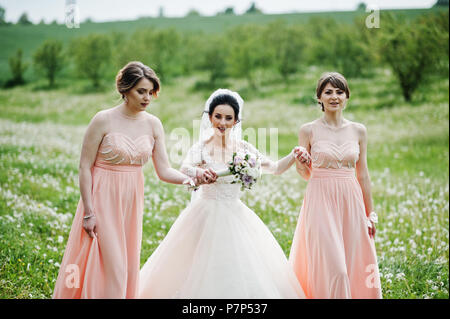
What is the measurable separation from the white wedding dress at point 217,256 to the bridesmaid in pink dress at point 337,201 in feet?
1.93

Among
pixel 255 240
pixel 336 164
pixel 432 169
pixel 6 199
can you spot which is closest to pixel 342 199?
pixel 336 164

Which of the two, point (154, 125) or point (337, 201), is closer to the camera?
point (154, 125)

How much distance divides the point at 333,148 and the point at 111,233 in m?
3.19

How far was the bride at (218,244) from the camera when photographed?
18.5ft

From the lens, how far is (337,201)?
5984 millimetres

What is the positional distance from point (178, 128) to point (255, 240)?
1769 centimetres

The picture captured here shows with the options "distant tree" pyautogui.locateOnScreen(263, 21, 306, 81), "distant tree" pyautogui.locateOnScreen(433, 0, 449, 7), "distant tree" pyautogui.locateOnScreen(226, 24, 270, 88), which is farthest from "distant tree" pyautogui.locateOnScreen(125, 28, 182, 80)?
"distant tree" pyautogui.locateOnScreen(433, 0, 449, 7)

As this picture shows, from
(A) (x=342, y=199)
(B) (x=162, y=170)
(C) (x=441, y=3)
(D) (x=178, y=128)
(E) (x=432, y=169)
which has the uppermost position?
(C) (x=441, y=3)

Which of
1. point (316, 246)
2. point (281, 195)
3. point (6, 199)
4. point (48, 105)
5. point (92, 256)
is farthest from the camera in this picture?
point (48, 105)

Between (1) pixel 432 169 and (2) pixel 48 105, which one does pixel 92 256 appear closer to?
(1) pixel 432 169

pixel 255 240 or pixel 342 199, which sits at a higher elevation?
pixel 342 199

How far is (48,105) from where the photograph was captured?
27828 mm

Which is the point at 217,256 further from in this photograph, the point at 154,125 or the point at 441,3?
the point at 441,3

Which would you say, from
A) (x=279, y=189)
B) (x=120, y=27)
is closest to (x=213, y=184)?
(x=279, y=189)
